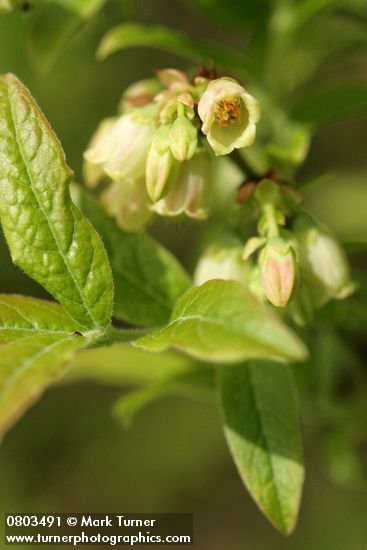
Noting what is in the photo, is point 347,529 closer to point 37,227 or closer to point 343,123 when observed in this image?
point 343,123

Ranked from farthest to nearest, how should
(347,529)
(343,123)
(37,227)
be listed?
(343,123), (347,529), (37,227)

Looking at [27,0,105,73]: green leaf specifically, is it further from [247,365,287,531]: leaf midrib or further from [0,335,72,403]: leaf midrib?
[0,335,72,403]: leaf midrib

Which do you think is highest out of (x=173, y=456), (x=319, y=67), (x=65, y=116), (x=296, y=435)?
(x=65, y=116)

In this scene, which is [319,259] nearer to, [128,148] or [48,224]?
[128,148]

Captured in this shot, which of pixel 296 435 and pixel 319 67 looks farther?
pixel 319 67

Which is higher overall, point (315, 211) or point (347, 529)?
point (315, 211)

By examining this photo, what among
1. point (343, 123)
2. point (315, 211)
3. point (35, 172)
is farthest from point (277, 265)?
point (343, 123)

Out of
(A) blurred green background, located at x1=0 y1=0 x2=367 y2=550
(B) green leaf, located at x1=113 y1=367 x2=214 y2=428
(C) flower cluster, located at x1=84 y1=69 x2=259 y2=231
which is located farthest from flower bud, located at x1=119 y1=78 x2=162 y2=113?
(A) blurred green background, located at x1=0 y1=0 x2=367 y2=550

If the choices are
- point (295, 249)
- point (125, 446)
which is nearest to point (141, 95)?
point (295, 249)
